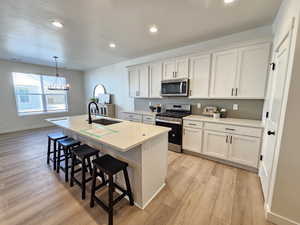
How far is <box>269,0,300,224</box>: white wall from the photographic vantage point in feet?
4.23

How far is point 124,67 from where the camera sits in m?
5.16

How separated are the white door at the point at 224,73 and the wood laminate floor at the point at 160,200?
63.0 inches

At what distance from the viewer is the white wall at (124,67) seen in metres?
2.63

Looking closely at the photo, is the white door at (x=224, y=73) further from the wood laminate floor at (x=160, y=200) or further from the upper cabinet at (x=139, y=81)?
the upper cabinet at (x=139, y=81)

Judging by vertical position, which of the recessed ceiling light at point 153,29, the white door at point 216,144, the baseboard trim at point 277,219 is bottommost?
the baseboard trim at point 277,219

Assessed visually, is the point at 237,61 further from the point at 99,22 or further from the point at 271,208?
the point at 99,22

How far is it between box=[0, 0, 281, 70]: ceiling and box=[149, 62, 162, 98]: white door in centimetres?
55

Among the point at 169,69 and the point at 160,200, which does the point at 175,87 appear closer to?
the point at 169,69

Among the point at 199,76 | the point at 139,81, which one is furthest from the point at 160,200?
the point at 139,81

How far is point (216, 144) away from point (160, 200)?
1687 millimetres

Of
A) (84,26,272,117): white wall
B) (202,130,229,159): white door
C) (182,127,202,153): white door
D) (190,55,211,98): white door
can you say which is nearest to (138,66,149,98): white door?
(84,26,272,117): white wall

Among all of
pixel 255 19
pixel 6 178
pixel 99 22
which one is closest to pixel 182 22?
pixel 255 19

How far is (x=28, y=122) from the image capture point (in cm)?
553

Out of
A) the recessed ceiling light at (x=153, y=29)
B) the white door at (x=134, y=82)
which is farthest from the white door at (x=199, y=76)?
the white door at (x=134, y=82)
